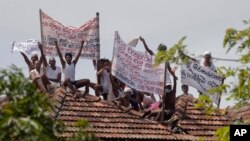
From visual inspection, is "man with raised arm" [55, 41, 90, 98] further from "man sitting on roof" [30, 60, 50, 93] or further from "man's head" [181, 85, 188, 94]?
"man's head" [181, 85, 188, 94]

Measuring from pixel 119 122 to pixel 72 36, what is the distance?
2620 millimetres

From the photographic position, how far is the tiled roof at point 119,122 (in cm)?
2017

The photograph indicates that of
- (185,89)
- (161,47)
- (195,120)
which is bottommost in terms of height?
(195,120)

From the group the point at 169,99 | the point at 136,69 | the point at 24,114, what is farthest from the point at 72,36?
the point at 24,114

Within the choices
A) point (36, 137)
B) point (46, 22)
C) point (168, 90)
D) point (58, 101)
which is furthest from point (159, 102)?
point (36, 137)

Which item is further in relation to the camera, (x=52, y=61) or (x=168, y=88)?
(x=52, y=61)

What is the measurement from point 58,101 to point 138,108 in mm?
1816

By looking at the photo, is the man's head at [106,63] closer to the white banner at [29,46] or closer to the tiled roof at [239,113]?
the white banner at [29,46]

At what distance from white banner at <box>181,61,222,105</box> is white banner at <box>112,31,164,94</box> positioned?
0.62 m

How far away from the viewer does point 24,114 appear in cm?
866

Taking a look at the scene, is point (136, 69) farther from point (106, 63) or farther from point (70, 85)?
point (70, 85)

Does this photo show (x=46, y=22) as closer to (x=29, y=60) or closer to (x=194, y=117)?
(x=29, y=60)

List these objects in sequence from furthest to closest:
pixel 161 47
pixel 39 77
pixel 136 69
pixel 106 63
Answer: pixel 136 69 < pixel 106 63 < pixel 39 77 < pixel 161 47

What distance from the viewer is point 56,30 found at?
22.4 m
